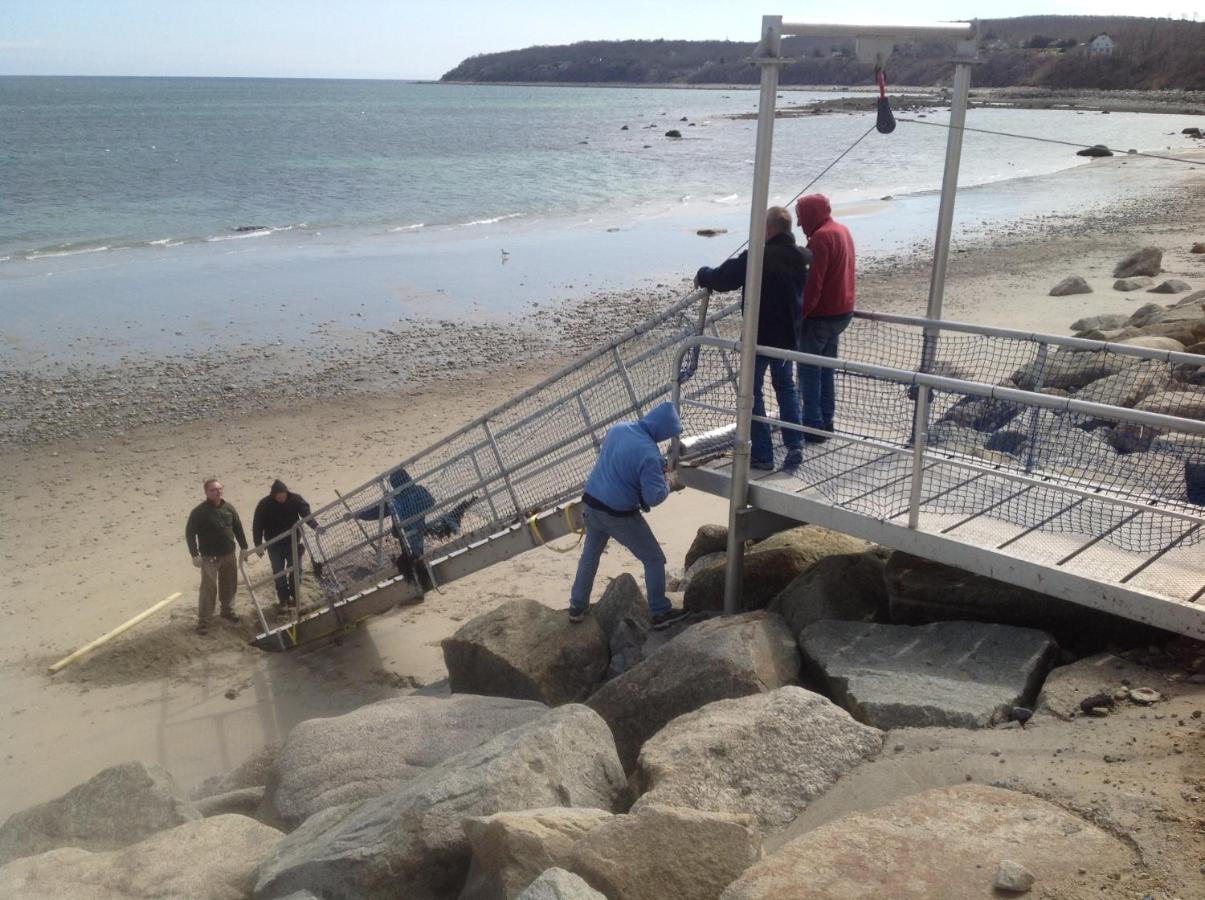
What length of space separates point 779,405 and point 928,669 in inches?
85.6

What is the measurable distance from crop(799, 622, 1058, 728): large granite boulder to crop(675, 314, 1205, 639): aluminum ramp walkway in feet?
1.21

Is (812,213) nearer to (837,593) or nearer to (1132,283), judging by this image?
(837,593)

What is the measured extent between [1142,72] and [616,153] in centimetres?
4920

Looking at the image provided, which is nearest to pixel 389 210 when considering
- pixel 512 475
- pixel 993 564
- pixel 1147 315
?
pixel 1147 315

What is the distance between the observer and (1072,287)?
21594 mm

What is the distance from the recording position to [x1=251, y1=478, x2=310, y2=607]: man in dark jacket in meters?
10.6

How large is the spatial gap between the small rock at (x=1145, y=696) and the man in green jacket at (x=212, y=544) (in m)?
7.98

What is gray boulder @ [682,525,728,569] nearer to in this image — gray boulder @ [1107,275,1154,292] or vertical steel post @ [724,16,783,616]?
vertical steel post @ [724,16,783,616]

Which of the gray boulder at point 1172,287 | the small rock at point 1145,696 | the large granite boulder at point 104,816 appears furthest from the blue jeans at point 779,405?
the gray boulder at point 1172,287

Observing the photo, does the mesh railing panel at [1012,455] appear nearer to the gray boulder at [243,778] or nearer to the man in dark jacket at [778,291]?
the man in dark jacket at [778,291]

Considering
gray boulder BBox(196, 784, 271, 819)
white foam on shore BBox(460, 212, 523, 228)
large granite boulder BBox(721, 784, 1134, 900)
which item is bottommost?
white foam on shore BBox(460, 212, 523, 228)

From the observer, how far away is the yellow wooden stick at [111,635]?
9.89m

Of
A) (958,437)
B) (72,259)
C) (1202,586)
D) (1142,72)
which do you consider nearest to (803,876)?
(1202,586)

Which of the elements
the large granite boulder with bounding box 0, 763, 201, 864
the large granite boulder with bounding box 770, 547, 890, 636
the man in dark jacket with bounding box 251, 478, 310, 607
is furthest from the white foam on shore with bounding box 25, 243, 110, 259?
the large granite boulder with bounding box 770, 547, 890, 636
